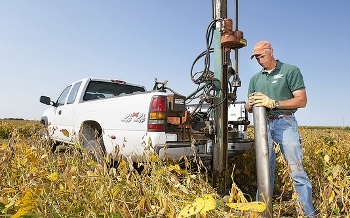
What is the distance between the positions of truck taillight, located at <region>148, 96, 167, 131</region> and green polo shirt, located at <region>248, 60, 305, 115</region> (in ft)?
4.26

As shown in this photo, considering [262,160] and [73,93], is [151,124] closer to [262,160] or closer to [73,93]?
[262,160]

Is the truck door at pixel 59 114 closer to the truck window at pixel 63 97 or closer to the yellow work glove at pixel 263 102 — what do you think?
the truck window at pixel 63 97

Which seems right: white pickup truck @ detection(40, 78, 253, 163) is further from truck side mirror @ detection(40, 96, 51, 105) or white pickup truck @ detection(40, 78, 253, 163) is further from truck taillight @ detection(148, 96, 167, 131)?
truck side mirror @ detection(40, 96, 51, 105)

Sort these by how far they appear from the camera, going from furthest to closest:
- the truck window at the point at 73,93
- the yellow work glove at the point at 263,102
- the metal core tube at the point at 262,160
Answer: the truck window at the point at 73,93 < the yellow work glove at the point at 263,102 < the metal core tube at the point at 262,160

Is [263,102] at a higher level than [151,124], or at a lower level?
higher

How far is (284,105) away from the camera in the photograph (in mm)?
3189

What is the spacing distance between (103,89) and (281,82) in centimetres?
427

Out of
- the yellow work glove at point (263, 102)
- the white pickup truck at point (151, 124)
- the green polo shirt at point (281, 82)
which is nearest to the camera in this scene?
the yellow work glove at point (263, 102)

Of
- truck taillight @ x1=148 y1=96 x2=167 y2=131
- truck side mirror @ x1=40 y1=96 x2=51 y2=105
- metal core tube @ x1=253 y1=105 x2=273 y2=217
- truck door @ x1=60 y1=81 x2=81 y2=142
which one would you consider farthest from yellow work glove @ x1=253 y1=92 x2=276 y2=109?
truck side mirror @ x1=40 y1=96 x2=51 y2=105

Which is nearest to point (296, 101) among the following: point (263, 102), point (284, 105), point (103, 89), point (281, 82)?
point (284, 105)

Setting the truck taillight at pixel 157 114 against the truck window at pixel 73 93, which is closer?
the truck taillight at pixel 157 114

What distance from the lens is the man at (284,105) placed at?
10.3ft

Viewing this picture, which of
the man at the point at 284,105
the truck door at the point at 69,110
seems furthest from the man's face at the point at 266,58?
the truck door at the point at 69,110

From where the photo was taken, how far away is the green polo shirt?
3.33 m
